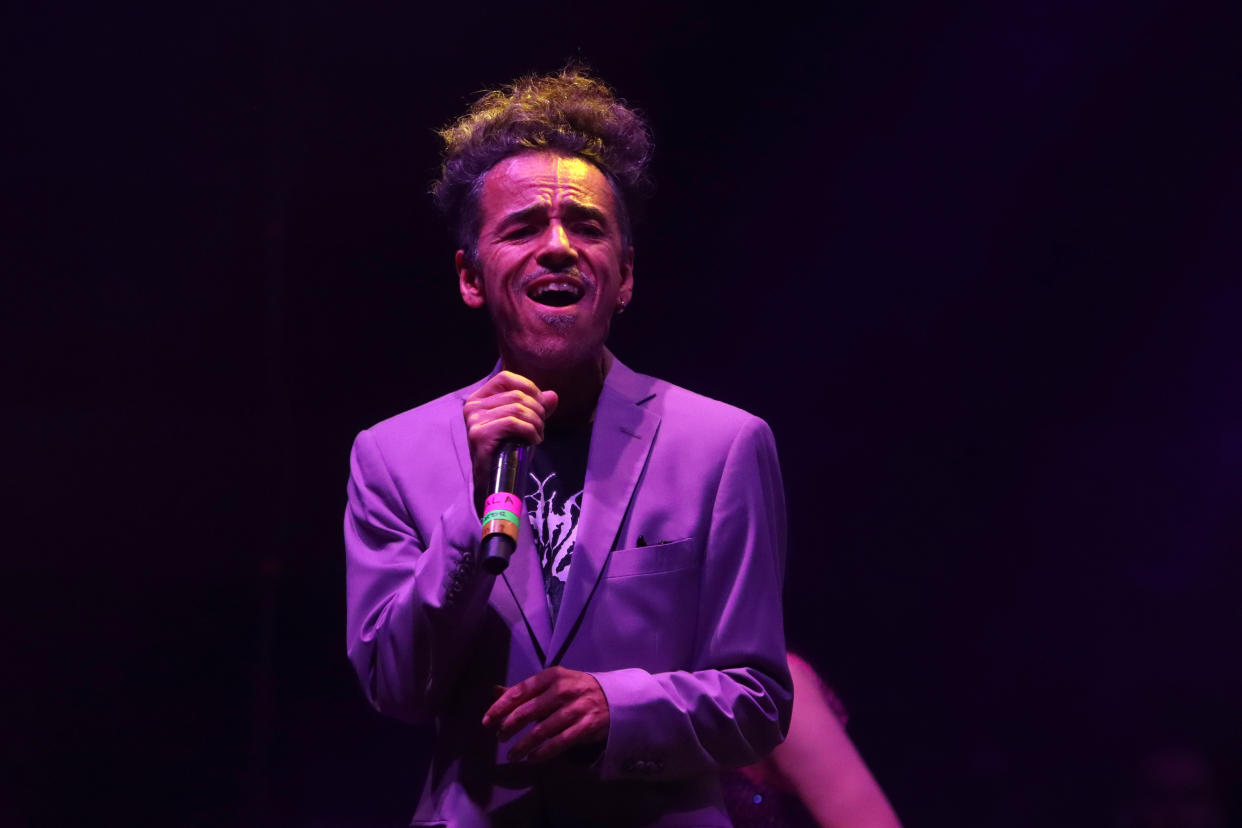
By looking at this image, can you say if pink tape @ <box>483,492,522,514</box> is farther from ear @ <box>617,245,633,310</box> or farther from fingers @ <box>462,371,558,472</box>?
ear @ <box>617,245,633,310</box>

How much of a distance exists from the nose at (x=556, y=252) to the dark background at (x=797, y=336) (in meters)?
1.07

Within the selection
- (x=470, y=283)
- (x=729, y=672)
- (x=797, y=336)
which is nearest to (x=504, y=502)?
(x=729, y=672)

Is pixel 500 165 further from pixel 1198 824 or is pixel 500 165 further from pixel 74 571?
pixel 1198 824

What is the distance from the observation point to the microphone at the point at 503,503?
1.32 m

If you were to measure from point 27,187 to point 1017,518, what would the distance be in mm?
2389

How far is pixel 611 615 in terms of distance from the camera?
5.09ft

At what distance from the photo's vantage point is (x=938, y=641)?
8.89 ft

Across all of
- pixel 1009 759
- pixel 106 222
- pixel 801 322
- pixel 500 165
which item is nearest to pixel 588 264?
pixel 500 165

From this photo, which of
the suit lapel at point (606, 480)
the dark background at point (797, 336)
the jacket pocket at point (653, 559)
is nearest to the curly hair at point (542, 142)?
the suit lapel at point (606, 480)

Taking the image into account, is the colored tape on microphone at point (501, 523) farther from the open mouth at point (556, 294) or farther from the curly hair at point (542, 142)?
the curly hair at point (542, 142)

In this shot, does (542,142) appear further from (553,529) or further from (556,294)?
(553,529)

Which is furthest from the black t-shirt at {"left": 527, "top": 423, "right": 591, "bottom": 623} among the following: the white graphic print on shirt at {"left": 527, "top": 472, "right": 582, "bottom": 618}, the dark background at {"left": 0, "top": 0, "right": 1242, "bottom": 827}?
the dark background at {"left": 0, "top": 0, "right": 1242, "bottom": 827}

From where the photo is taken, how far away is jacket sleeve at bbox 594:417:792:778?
56.8 inches

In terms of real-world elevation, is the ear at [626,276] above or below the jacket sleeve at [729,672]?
above
